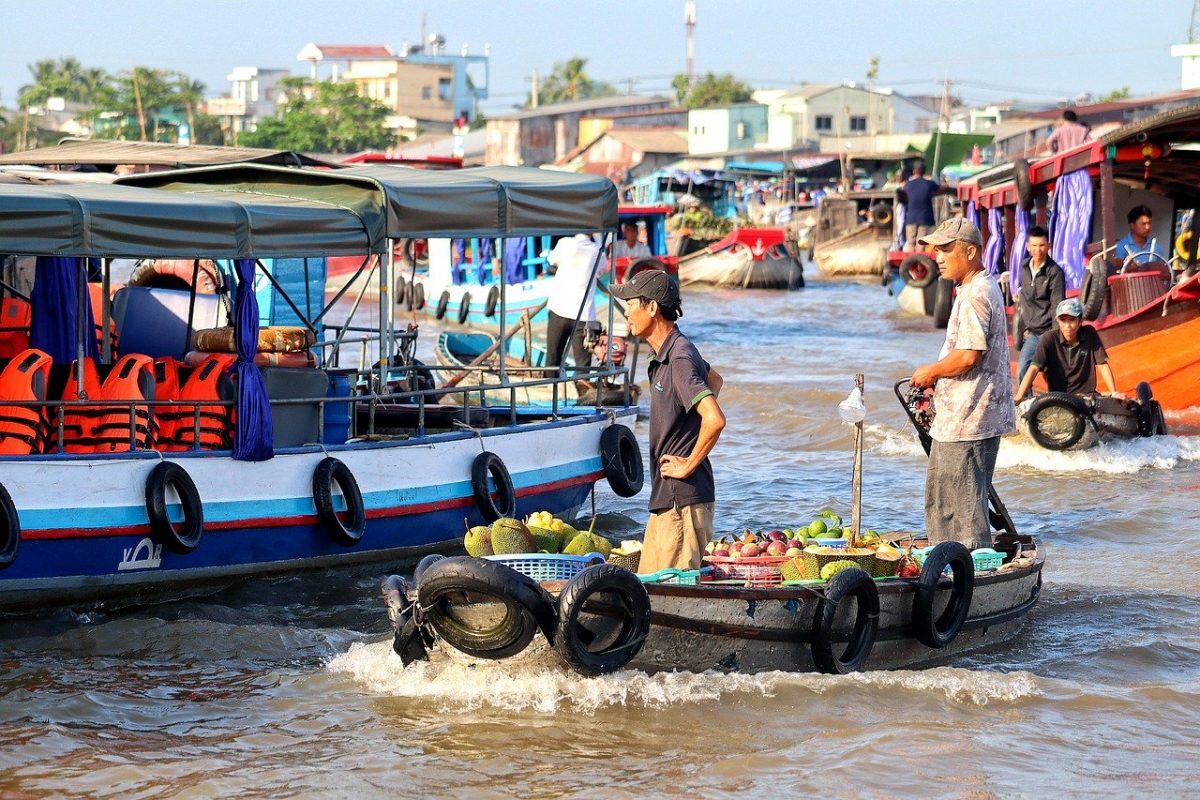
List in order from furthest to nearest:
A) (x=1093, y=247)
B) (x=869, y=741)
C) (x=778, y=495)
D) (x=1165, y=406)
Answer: (x=1093, y=247) → (x=1165, y=406) → (x=778, y=495) → (x=869, y=741)

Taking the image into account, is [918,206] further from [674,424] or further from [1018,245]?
[674,424]

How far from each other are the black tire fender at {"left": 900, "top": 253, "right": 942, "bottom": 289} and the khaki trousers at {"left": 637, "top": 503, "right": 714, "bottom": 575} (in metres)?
21.2

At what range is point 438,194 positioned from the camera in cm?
984

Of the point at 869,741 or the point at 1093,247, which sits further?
the point at 1093,247

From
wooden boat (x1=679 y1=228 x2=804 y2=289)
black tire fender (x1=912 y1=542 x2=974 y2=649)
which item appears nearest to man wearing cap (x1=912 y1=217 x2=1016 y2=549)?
black tire fender (x1=912 y1=542 x2=974 y2=649)

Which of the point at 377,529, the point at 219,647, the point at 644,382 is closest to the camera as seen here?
the point at 219,647

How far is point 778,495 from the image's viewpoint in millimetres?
12594

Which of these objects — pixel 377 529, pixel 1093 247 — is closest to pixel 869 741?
pixel 377 529

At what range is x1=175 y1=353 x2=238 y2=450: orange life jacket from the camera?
898 centimetres

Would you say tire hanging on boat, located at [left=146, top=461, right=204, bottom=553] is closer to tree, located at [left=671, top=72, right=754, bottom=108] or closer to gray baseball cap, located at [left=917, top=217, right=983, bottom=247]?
gray baseball cap, located at [left=917, top=217, right=983, bottom=247]

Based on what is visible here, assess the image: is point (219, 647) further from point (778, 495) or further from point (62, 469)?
point (778, 495)

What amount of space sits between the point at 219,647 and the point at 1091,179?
468 inches

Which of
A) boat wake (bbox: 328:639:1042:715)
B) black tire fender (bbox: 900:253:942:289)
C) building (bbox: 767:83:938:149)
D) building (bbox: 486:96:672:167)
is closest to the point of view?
boat wake (bbox: 328:639:1042:715)

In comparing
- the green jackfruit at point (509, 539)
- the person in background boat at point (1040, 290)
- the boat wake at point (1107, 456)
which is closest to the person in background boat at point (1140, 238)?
the person in background boat at point (1040, 290)
